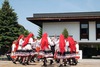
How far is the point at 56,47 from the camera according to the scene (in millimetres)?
16828

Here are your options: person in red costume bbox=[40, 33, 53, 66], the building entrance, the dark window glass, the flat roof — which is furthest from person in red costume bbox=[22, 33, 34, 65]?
the building entrance

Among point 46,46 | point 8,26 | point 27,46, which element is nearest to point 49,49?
point 46,46

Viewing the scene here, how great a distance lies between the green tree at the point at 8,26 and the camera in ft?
110

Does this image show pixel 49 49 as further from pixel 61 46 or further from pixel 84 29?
pixel 84 29

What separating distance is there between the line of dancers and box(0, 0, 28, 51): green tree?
15.1 m

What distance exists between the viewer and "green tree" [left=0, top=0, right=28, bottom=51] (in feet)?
110

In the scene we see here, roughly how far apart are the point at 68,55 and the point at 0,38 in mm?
17517

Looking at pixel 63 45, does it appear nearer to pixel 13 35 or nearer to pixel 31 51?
pixel 31 51

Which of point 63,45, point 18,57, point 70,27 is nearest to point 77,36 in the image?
point 70,27

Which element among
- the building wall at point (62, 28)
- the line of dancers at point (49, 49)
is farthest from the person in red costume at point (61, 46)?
the building wall at point (62, 28)

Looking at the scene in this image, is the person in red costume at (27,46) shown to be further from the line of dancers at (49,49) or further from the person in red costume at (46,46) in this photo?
the person in red costume at (46,46)

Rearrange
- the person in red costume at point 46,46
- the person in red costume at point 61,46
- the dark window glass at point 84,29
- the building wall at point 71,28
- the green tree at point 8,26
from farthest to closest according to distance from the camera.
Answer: the dark window glass at point 84,29 < the building wall at point 71,28 < the green tree at point 8,26 < the person in red costume at point 46,46 < the person in red costume at point 61,46

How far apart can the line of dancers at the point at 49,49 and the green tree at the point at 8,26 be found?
15.1 metres

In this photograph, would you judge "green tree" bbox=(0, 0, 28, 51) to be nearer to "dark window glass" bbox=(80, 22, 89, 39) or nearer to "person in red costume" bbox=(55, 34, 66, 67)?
"dark window glass" bbox=(80, 22, 89, 39)
